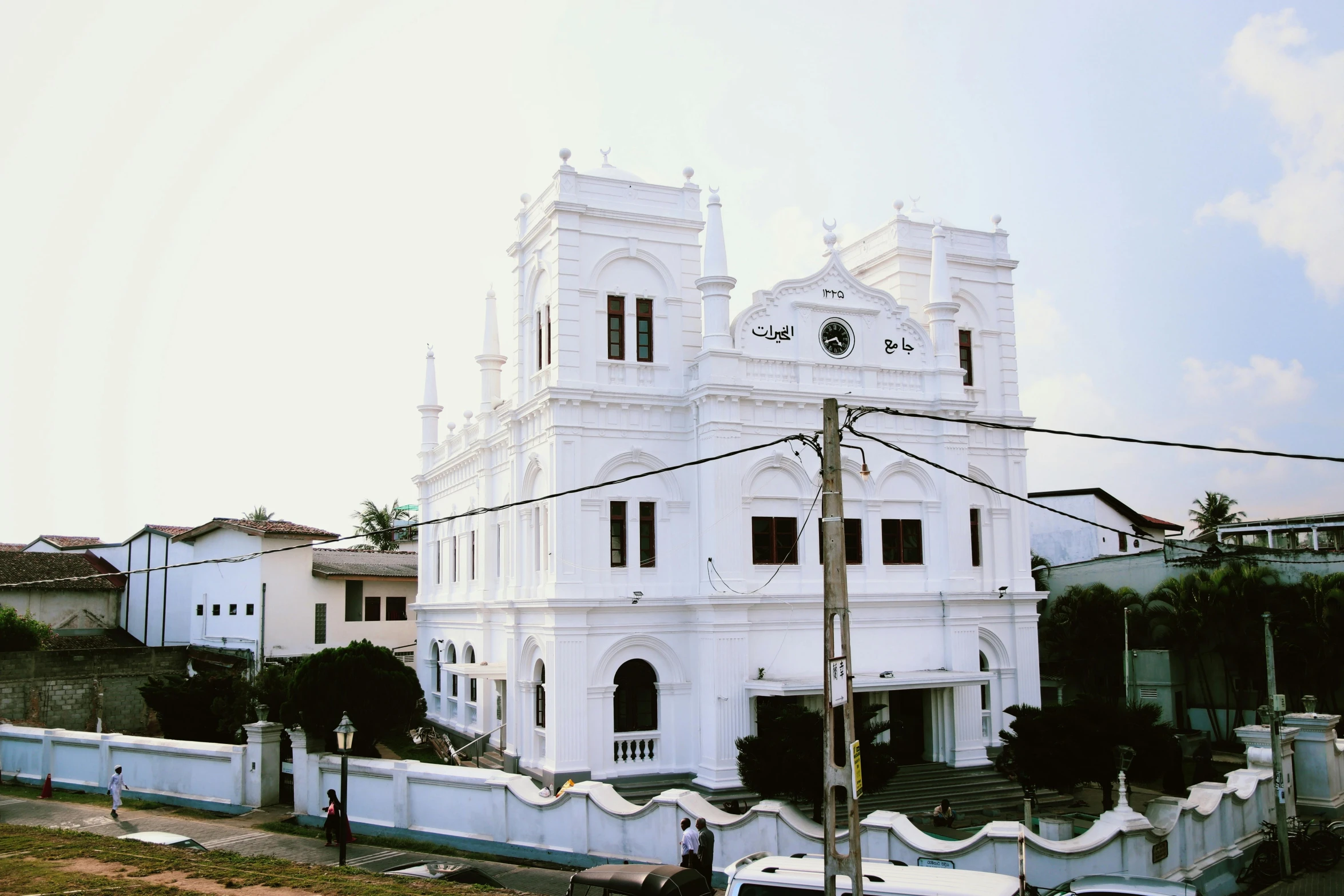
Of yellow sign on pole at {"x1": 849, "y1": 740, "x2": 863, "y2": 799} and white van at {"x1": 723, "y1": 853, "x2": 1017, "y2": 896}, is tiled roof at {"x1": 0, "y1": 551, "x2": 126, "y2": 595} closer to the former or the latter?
white van at {"x1": 723, "y1": 853, "x2": 1017, "y2": 896}

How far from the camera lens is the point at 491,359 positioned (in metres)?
33.1

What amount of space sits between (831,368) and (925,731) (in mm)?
9383

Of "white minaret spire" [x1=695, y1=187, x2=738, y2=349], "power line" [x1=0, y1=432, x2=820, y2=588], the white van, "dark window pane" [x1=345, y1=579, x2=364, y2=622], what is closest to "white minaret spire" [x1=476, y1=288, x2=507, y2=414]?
"power line" [x1=0, y1=432, x2=820, y2=588]

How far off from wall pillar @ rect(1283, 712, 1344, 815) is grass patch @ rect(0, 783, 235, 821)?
2412cm

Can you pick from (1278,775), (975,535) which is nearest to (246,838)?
(975,535)

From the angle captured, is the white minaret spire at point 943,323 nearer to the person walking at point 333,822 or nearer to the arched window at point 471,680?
the arched window at point 471,680

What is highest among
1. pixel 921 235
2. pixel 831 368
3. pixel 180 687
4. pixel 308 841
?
pixel 921 235

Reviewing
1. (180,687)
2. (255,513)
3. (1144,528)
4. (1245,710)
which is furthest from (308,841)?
(255,513)

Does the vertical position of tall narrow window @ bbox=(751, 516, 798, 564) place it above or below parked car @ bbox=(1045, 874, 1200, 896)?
above

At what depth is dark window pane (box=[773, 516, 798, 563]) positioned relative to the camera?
2511 cm

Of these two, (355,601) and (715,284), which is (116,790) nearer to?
(715,284)

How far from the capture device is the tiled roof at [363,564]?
4338cm

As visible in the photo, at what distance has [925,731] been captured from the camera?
85.3 ft

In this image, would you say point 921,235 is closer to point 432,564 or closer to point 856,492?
point 856,492
